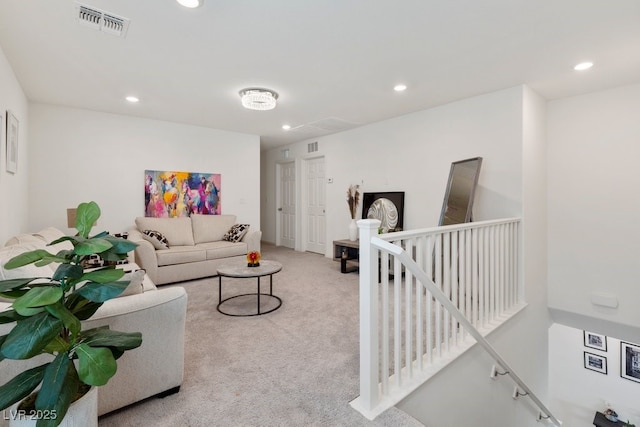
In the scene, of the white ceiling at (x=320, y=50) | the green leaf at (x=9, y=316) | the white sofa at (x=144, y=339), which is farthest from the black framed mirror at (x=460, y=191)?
the green leaf at (x=9, y=316)

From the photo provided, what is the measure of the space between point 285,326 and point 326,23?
2441 mm

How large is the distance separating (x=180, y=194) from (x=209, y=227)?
2.47 ft

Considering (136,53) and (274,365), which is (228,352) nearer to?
(274,365)

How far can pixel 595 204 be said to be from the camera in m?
3.45

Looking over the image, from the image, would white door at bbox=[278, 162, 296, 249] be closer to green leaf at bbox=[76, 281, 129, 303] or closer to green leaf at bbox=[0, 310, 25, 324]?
green leaf at bbox=[76, 281, 129, 303]

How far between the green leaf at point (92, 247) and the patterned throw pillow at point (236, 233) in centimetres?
359

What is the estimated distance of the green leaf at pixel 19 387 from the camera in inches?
37.6

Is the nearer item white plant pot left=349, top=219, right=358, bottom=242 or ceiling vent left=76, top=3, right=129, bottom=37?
ceiling vent left=76, top=3, right=129, bottom=37

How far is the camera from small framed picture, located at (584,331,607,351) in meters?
4.40

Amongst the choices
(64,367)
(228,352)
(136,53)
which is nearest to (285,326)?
(228,352)

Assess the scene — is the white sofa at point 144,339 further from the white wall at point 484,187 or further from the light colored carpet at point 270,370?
the white wall at point 484,187

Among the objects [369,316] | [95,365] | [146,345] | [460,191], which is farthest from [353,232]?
[95,365]

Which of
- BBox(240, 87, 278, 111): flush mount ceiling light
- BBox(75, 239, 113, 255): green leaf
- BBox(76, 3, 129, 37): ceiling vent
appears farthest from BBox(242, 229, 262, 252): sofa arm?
BBox(75, 239, 113, 255): green leaf

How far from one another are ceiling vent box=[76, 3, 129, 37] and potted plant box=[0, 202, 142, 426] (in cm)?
161
